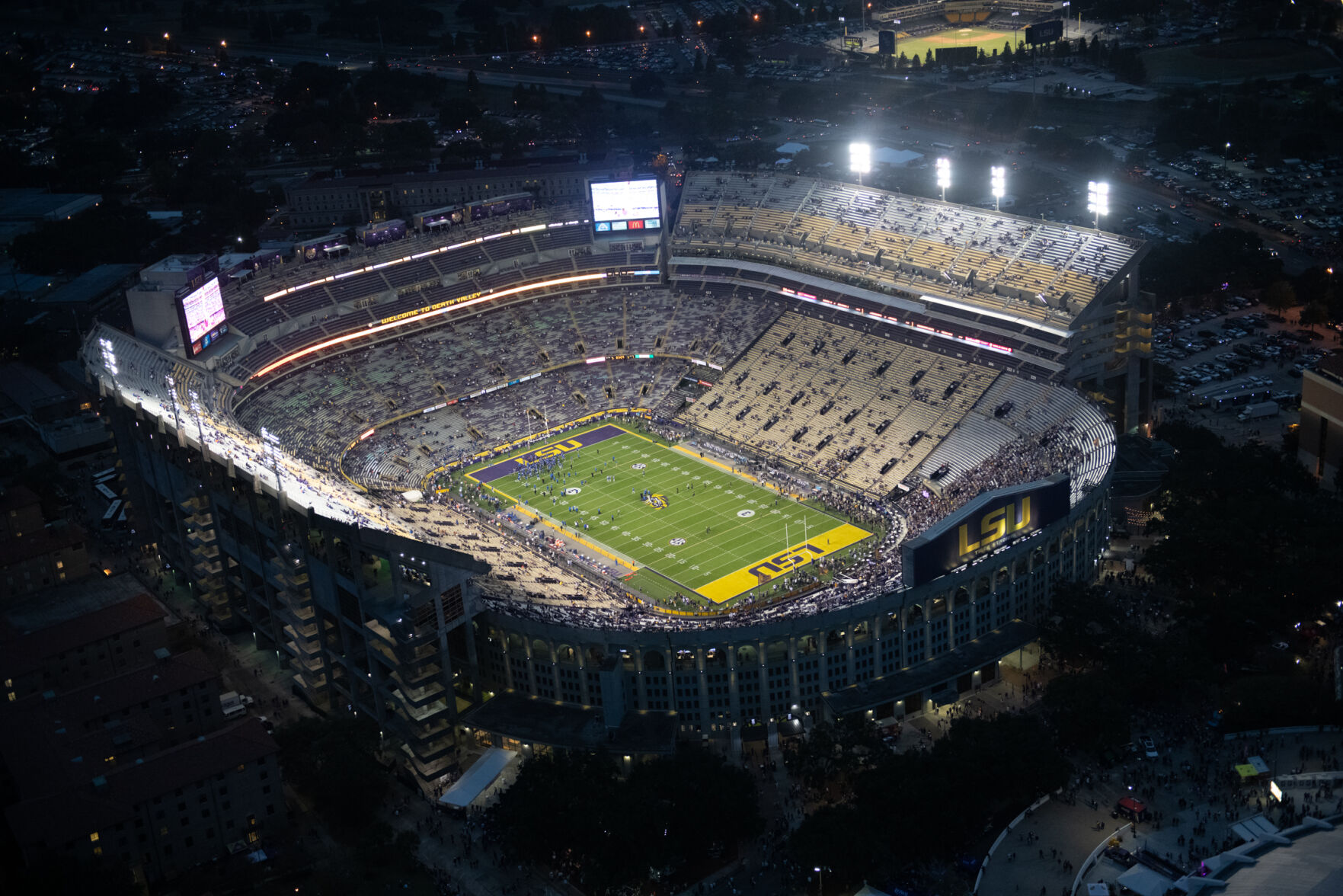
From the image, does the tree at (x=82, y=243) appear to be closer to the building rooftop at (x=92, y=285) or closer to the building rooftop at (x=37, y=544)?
the building rooftop at (x=92, y=285)

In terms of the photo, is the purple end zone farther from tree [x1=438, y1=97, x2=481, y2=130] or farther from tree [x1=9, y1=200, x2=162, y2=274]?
tree [x1=438, y1=97, x2=481, y2=130]

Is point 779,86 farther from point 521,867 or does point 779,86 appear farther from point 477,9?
point 521,867

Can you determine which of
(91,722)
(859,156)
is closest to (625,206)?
(859,156)

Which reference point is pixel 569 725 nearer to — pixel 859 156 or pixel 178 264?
pixel 178 264

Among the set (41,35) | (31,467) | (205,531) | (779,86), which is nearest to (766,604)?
(205,531)

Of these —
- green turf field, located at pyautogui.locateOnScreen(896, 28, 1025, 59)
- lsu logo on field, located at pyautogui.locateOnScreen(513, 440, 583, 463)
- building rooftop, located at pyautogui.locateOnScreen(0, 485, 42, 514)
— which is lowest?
lsu logo on field, located at pyautogui.locateOnScreen(513, 440, 583, 463)

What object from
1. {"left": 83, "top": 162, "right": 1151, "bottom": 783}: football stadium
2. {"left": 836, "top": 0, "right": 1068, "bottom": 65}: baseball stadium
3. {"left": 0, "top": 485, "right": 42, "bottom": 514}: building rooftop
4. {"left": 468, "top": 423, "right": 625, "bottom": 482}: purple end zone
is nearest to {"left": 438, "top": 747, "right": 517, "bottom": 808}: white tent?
{"left": 83, "top": 162, "right": 1151, "bottom": 783}: football stadium
